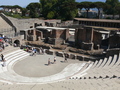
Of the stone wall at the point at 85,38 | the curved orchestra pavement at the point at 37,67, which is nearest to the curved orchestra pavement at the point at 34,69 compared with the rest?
the curved orchestra pavement at the point at 37,67

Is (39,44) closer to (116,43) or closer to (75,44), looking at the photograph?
(75,44)

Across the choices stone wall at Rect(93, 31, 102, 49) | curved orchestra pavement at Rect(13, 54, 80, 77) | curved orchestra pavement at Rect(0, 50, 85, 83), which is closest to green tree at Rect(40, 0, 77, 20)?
stone wall at Rect(93, 31, 102, 49)

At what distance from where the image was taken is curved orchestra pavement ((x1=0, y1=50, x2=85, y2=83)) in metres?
12.9

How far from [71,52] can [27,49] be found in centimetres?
644

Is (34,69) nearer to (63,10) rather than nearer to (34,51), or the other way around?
(34,51)

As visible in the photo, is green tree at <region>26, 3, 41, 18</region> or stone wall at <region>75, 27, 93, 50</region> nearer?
stone wall at <region>75, 27, 93, 50</region>

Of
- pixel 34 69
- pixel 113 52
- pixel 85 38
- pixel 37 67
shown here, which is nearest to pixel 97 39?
pixel 85 38

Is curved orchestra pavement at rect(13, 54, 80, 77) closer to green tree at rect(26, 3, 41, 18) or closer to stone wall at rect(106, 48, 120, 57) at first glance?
stone wall at rect(106, 48, 120, 57)

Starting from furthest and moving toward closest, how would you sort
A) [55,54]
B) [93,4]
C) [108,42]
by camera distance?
[93,4]
[108,42]
[55,54]

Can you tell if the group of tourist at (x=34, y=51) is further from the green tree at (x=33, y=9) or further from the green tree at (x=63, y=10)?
the green tree at (x=33, y=9)

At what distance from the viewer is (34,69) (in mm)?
15047

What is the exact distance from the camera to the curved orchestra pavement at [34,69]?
12.9 metres

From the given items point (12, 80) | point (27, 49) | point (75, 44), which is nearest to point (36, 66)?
point (12, 80)

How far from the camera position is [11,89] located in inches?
352
